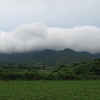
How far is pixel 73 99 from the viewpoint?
19562mm

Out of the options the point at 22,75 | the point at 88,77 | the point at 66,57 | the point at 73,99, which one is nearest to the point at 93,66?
the point at 88,77

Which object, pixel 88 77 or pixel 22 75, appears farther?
pixel 88 77

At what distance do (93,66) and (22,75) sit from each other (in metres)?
22.3

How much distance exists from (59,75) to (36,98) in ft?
79.6

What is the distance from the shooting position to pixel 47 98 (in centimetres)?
1983

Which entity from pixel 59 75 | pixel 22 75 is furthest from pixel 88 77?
pixel 22 75

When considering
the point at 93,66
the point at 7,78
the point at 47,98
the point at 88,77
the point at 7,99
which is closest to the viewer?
the point at 7,99

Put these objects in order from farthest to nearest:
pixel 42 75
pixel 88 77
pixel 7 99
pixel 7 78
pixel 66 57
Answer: pixel 66 57
pixel 88 77
pixel 42 75
pixel 7 78
pixel 7 99

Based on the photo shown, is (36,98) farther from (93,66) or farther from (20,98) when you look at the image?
(93,66)

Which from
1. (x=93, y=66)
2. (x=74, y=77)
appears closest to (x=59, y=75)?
(x=74, y=77)

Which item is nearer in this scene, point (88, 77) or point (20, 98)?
point (20, 98)

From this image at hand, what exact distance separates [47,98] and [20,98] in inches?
100

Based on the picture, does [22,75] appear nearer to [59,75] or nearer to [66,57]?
[59,75]

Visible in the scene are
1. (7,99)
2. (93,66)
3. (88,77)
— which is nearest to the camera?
(7,99)
